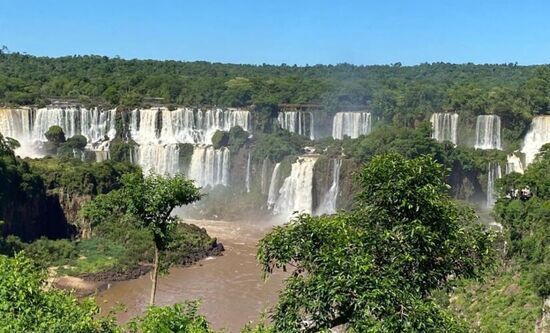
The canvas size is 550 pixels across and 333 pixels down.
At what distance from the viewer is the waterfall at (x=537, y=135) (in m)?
49.2

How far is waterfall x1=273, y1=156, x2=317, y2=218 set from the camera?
45594 millimetres

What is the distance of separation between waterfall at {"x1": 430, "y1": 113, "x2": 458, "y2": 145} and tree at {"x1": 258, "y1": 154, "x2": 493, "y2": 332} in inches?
1703

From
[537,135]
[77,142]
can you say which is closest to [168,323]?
[77,142]

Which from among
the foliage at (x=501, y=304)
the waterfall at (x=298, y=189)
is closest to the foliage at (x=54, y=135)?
the waterfall at (x=298, y=189)

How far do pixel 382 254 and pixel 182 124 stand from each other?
1845 inches

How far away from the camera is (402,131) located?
151ft

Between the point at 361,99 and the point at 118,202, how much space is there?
46715mm

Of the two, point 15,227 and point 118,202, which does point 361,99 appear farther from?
point 118,202

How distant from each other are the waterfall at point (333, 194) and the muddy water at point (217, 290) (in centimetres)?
942

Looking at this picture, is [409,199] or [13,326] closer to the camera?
[409,199]

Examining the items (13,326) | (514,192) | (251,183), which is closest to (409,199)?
(13,326)

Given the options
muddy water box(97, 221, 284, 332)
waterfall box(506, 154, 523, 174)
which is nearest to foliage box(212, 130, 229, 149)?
muddy water box(97, 221, 284, 332)

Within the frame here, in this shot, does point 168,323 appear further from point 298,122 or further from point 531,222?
point 298,122

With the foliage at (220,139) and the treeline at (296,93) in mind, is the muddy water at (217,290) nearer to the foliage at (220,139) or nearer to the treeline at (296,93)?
the foliage at (220,139)
